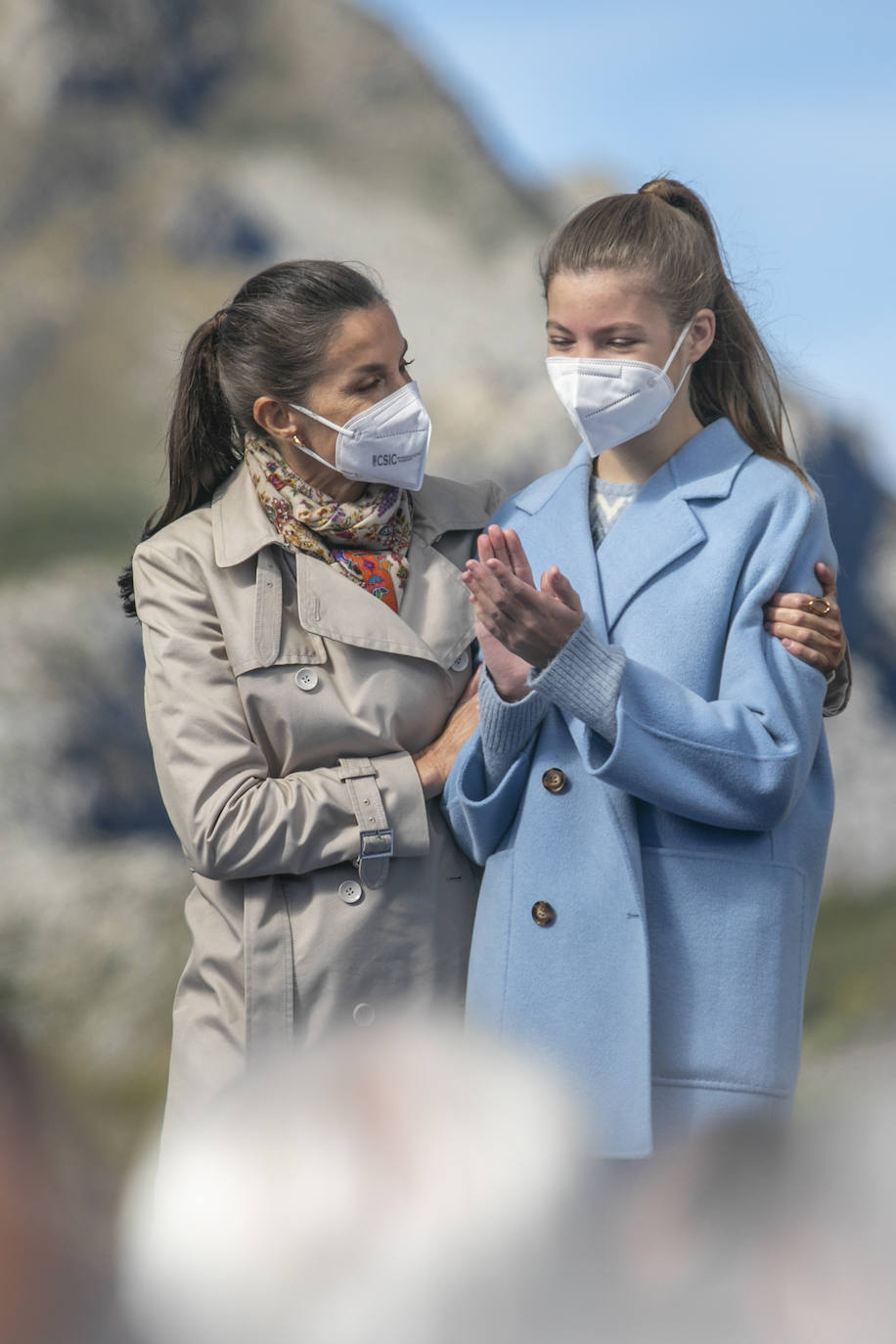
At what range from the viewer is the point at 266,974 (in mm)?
2871

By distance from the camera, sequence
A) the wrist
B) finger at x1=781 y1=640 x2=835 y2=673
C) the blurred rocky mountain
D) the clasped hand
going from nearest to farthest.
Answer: the clasped hand, finger at x1=781 y1=640 x2=835 y2=673, the wrist, the blurred rocky mountain

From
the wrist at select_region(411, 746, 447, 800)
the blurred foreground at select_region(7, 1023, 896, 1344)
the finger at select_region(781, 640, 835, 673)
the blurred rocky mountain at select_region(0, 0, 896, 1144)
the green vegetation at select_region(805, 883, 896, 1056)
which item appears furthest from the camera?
the blurred rocky mountain at select_region(0, 0, 896, 1144)

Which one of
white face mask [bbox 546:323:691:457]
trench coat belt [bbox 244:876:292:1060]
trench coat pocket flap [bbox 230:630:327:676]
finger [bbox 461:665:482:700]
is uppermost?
white face mask [bbox 546:323:691:457]

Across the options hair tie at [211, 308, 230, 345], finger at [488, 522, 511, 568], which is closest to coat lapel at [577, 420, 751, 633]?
finger at [488, 522, 511, 568]

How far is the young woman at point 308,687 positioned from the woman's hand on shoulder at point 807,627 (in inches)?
27.0

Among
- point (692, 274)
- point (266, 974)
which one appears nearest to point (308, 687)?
point (266, 974)

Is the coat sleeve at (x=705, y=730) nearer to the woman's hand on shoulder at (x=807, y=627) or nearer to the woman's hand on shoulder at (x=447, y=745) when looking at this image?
the woman's hand on shoulder at (x=807, y=627)

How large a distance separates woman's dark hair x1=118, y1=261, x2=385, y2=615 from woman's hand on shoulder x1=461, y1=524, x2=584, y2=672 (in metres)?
0.81

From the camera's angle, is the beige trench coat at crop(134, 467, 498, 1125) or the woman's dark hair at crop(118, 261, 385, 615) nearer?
the beige trench coat at crop(134, 467, 498, 1125)

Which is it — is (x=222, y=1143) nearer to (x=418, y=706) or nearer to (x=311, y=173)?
(x=418, y=706)

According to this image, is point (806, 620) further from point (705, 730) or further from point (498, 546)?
point (498, 546)

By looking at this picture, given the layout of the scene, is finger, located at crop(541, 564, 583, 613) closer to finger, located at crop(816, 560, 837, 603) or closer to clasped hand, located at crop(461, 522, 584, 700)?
clasped hand, located at crop(461, 522, 584, 700)

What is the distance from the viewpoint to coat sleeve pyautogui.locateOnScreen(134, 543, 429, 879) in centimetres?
280

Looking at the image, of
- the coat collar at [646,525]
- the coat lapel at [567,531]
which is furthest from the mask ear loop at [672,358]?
the coat lapel at [567,531]
